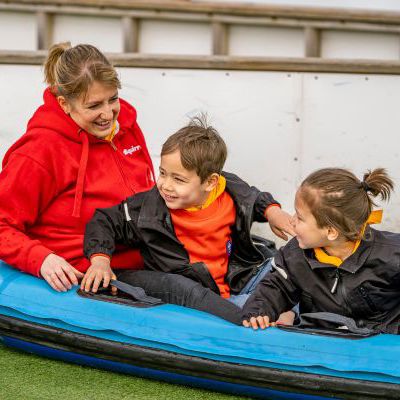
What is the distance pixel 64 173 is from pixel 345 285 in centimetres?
122

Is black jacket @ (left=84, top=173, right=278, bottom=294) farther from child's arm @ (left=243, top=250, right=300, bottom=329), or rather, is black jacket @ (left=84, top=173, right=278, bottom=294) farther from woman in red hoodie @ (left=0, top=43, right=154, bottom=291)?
child's arm @ (left=243, top=250, right=300, bottom=329)

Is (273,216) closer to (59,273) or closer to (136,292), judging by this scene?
(136,292)

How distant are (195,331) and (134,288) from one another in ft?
1.17

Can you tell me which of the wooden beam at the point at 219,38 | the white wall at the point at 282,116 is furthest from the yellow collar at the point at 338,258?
the wooden beam at the point at 219,38

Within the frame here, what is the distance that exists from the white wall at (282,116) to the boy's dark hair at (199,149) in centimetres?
146

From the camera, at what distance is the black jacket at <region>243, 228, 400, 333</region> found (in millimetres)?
3316

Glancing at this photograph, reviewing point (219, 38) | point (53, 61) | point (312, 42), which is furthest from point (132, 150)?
point (312, 42)

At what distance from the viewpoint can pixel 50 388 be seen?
10.9 ft

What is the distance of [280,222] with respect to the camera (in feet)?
12.6

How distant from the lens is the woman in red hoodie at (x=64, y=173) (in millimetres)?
3693

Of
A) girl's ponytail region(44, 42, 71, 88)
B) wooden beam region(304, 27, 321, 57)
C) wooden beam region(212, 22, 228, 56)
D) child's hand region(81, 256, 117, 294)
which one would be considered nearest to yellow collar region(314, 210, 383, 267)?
child's hand region(81, 256, 117, 294)

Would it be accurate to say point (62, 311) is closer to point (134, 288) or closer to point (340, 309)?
point (134, 288)

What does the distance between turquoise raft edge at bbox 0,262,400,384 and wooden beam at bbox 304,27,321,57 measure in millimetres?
2323

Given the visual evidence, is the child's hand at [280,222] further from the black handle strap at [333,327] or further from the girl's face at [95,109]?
the girl's face at [95,109]
